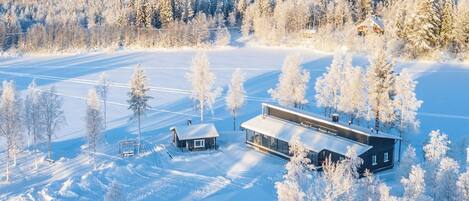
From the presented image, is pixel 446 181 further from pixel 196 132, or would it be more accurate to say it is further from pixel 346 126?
pixel 196 132

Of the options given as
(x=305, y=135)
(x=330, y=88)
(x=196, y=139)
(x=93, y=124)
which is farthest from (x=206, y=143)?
(x=330, y=88)

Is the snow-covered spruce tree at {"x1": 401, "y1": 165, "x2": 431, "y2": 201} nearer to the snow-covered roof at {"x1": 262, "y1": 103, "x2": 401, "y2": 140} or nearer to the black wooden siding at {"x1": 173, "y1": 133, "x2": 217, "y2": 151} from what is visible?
the snow-covered roof at {"x1": 262, "y1": 103, "x2": 401, "y2": 140}

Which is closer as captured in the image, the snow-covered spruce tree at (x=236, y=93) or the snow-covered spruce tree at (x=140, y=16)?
the snow-covered spruce tree at (x=236, y=93)

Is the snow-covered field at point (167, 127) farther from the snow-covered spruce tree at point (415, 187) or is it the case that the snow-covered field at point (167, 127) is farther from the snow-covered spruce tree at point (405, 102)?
the snow-covered spruce tree at point (415, 187)

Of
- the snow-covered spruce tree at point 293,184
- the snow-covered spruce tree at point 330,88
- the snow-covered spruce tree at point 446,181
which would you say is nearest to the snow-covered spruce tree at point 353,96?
the snow-covered spruce tree at point 330,88

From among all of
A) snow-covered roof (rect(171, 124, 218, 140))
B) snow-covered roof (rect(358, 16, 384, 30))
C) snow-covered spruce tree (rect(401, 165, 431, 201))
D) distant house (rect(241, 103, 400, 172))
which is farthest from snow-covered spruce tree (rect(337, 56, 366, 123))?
snow-covered roof (rect(358, 16, 384, 30))
